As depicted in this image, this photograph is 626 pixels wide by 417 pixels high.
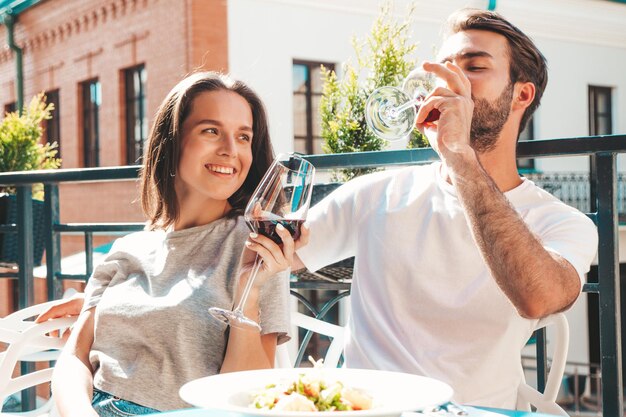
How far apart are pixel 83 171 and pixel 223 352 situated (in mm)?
1416

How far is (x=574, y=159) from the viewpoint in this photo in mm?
15867

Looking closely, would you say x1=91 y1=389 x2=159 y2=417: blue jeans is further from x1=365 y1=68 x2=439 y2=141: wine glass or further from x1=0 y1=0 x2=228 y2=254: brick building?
x1=0 y1=0 x2=228 y2=254: brick building

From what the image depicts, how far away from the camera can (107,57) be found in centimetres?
1402

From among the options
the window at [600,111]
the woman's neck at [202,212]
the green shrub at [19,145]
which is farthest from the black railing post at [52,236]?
the window at [600,111]

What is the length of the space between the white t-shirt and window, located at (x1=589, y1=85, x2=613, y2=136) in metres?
15.2

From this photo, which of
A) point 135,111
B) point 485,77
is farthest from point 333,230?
point 135,111

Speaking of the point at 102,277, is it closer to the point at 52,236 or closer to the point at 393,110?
the point at 393,110

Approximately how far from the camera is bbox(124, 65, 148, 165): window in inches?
528

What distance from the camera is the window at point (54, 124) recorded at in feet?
49.7

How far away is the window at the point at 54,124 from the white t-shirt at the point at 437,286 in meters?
14.0

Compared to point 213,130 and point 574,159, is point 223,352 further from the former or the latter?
point 574,159

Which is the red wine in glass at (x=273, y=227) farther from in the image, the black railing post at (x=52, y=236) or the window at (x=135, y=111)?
the window at (x=135, y=111)

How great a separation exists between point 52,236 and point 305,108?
411 inches

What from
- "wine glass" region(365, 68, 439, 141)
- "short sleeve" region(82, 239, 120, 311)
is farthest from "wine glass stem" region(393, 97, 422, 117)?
"short sleeve" region(82, 239, 120, 311)
